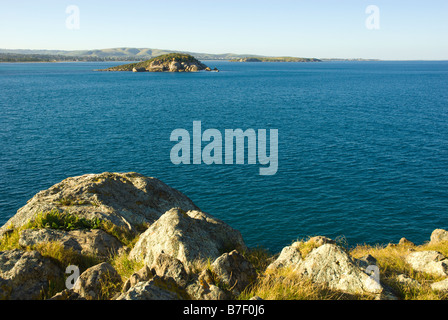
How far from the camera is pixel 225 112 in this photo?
281ft

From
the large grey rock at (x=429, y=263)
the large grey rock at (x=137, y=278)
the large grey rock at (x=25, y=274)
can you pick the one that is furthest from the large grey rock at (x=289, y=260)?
the large grey rock at (x=25, y=274)

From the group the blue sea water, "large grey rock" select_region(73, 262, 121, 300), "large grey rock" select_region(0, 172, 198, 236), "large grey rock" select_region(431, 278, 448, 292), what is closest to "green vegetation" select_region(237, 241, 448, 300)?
"large grey rock" select_region(431, 278, 448, 292)

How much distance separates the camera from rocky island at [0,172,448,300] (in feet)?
31.9

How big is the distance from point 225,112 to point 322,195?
53.6 meters

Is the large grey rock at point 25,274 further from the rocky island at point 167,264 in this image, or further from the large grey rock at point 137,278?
the large grey rock at point 137,278

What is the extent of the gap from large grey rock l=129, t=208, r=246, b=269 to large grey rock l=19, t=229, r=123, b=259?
6.83 ft

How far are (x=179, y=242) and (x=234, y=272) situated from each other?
2670 millimetres

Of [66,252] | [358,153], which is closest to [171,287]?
[66,252]

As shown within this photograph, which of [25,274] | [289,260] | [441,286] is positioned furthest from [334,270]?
[25,274]

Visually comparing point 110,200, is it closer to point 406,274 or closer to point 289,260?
point 289,260

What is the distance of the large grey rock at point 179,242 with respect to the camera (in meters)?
12.0

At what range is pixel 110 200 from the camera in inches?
744

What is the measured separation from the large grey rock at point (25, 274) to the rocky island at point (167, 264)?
0.10 ft
